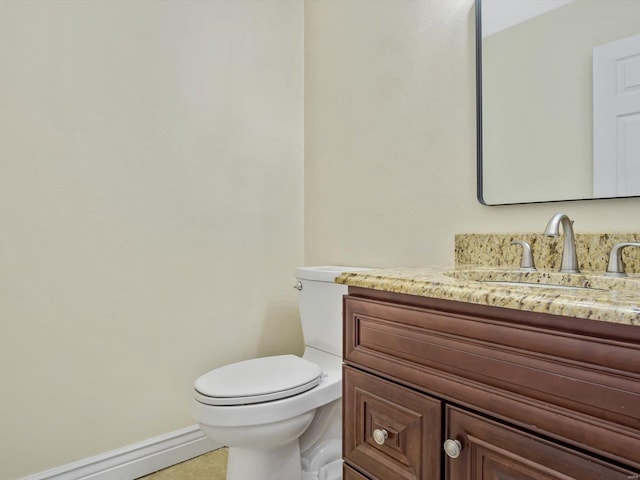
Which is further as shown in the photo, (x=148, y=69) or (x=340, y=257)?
(x=340, y=257)

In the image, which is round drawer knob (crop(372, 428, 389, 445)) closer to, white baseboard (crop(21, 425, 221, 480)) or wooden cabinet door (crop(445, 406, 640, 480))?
wooden cabinet door (crop(445, 406, 640, 480))

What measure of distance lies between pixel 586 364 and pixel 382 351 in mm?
417

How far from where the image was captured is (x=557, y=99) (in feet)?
3.88

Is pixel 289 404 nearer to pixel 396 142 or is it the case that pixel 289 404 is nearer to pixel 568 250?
pixel 568 250

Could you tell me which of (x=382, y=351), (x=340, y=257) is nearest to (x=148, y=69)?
(x=340, y=257)

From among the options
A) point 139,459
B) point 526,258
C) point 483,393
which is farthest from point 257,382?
point 526,258

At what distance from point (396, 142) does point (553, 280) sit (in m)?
0.87

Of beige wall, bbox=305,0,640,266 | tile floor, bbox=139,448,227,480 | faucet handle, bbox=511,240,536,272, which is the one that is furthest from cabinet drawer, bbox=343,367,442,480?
tile floor, bbox=139,448,227,480

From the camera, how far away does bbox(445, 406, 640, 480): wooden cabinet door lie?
592 millimetres

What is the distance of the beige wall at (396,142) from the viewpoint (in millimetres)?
1396

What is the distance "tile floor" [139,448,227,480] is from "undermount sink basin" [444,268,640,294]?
1.29 m

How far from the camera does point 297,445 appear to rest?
1442 mm

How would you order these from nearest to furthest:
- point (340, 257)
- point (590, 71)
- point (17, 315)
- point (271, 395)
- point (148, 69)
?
1. point (590, 71)
2. point (271, 395)
3. point (17, 315)
4. point (148, 69)
5. point (340, 257)

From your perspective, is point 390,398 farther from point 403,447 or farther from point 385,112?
point 385,112
